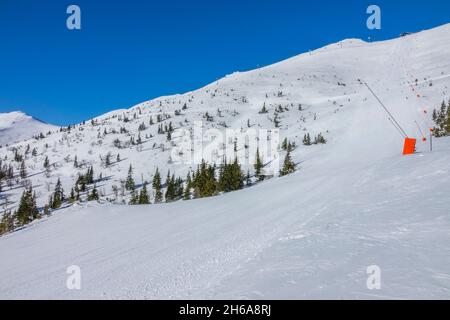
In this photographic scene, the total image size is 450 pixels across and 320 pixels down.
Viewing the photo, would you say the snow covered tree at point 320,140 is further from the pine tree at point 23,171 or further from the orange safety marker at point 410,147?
the pine tree at point 23,171

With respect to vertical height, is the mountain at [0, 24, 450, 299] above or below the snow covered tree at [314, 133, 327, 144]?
below

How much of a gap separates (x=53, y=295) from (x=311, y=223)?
7.58 metres

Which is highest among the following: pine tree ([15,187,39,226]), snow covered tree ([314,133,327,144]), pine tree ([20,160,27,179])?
snow covered tree ([314,133,327,144])

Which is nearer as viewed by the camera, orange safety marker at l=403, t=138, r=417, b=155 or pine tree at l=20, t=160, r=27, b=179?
orange safety marker at l=403, t=138, r=417, b=155

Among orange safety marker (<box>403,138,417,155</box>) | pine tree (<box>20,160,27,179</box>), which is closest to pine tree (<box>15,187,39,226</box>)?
orange safety marker (<box>403,138,417,155</box>)

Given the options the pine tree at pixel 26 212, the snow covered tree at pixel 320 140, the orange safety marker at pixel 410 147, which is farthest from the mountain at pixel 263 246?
the snow covered tree at pixel 320 140
